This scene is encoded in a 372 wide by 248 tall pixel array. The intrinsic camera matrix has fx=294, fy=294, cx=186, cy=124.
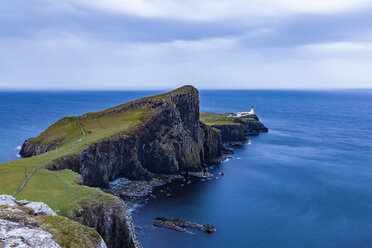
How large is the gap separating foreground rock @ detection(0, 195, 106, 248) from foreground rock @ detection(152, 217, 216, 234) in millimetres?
33437

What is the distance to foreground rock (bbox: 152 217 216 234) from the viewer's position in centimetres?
5531

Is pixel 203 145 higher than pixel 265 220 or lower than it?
higher

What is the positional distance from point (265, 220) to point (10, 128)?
140862 mm

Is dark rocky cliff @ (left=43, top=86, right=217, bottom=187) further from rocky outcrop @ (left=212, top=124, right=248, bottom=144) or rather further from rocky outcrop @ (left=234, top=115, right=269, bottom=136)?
rocky outcrop @ (left=234, top=115, right=269, bottom=136)

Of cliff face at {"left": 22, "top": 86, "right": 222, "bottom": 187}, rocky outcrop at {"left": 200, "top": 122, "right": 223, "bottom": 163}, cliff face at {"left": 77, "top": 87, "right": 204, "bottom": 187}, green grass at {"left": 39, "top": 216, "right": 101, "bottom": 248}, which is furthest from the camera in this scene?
rocky outcrop at {"left": 200, "top": 122, "right": 223, "bottom": 163}

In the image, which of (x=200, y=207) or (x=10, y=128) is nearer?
(x=200, y=207)

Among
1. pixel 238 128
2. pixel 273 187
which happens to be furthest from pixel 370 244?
pixel 238 128

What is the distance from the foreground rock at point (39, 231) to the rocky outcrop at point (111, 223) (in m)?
17.6

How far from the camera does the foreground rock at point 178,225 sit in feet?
181

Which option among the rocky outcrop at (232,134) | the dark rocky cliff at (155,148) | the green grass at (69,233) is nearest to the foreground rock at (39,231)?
the green grass at (69,233)

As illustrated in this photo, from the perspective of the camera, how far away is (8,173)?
191ft

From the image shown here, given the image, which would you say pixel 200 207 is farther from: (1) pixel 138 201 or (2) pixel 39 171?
(2) pixel 39 171

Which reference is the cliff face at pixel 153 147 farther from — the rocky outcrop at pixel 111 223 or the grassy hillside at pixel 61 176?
the rocky outcrop at pixel 111 223

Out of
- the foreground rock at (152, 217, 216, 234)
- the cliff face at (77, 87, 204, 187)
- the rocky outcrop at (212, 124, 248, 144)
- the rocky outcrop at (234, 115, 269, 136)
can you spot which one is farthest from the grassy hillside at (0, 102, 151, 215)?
the rocky outcrop at (234, 115, 269, 136)
